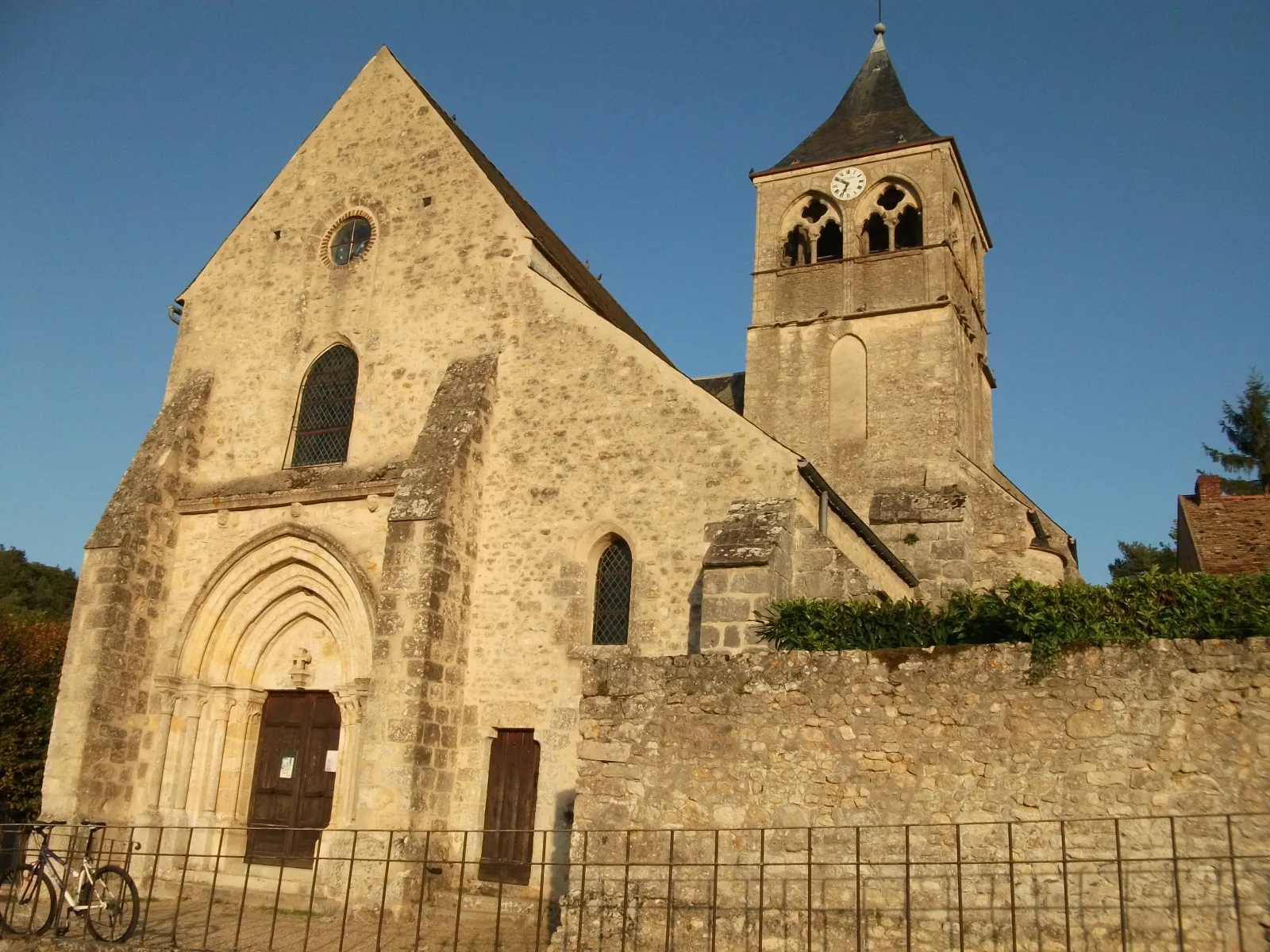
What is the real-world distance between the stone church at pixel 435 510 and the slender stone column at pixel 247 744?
4cm

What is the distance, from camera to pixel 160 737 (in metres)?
14.5

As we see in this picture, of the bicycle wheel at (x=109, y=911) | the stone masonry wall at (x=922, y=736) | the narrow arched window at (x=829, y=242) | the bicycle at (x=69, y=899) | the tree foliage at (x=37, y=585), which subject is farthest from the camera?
the tree foliage at (x=37, y=585)

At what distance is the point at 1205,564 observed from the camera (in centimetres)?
1430

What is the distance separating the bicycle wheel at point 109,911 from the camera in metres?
9.62

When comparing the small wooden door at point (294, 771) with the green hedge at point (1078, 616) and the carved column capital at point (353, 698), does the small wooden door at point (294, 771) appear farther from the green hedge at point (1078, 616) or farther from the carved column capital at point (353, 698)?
the green hedge at point (1078, 616)

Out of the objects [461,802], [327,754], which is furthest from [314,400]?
[461,802]

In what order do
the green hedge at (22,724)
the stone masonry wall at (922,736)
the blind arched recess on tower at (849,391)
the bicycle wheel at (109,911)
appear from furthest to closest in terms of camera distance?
the blind arched recess on tower at (849,391)
the green hedge at (22,724)
the bicycle wheel at (109,911)
the stone masonry wall at (922,736)

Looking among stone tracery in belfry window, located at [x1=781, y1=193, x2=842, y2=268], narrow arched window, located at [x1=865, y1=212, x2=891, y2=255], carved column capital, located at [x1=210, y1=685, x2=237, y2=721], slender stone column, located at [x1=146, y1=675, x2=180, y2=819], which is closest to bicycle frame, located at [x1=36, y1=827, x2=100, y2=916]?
slender stone column, located at [x1=146, y1=675, x2=180, y2=819]

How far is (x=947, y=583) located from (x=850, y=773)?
8944mm

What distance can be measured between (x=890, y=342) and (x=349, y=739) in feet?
36.8

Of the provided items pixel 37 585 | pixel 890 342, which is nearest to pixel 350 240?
pixel 890 342

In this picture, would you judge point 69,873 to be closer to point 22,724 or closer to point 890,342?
point 22,724

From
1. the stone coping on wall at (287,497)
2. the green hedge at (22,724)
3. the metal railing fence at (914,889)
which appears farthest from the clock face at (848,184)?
the green hedge at (22,724)

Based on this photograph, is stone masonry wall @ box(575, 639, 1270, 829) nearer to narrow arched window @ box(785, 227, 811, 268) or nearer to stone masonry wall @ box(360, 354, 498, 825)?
stone masonry wall @ box(360, 354, 498, 825)
